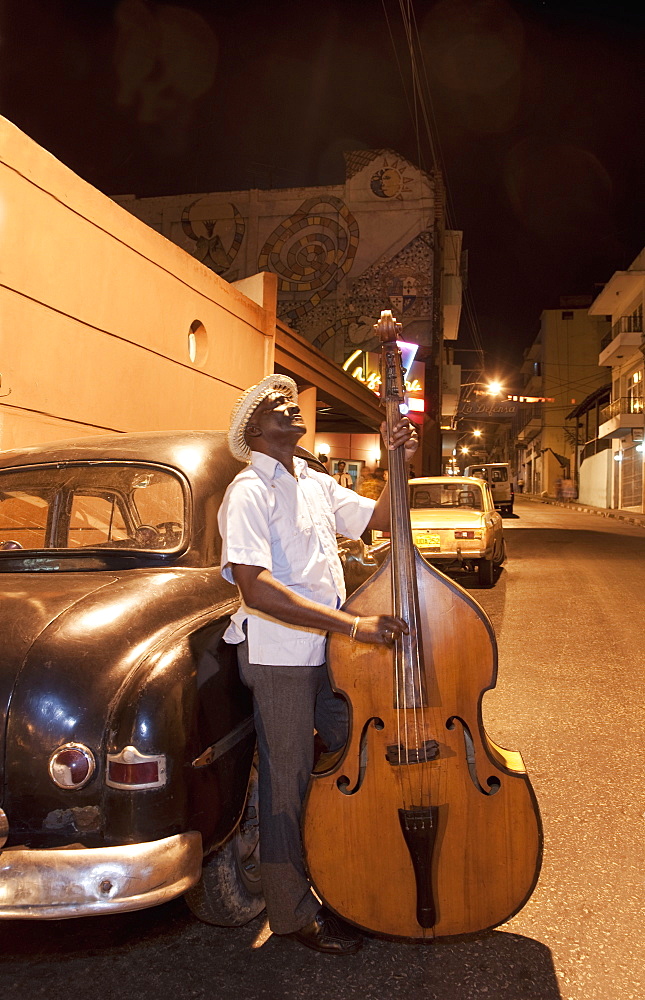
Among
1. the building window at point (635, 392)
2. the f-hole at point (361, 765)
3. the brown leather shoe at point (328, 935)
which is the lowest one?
the brown leather shoe at point (328, 935)

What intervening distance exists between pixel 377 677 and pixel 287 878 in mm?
684

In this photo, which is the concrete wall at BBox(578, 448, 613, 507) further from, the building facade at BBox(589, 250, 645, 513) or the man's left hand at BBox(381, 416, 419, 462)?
the man's left hand at BBox(381, 416, 419, 462)

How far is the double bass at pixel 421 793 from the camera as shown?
2031mm

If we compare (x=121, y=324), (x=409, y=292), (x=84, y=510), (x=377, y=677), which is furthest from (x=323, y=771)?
(x=409, y=292)

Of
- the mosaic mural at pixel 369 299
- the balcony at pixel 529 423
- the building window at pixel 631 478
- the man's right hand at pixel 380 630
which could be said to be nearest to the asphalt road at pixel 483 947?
the man's right hand at pixel 380 630

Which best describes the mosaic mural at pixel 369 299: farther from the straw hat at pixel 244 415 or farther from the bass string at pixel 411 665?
the bass string at pixel 411 665

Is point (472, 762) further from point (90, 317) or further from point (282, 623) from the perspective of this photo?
point (90, 317)

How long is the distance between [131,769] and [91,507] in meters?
1.65

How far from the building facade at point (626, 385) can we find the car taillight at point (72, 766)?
35980 mm

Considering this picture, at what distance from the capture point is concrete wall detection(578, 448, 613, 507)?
41862mm

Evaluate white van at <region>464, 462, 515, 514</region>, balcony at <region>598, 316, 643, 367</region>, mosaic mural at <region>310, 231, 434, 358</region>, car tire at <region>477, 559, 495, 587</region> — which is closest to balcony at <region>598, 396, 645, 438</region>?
balcony at <region>598, 316, 643, 367</region>

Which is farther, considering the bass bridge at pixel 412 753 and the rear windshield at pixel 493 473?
the rear windshield at pixel 493 473

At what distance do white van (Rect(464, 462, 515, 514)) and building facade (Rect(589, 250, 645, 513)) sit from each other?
761 centimetres

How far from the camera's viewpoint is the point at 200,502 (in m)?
2.69
